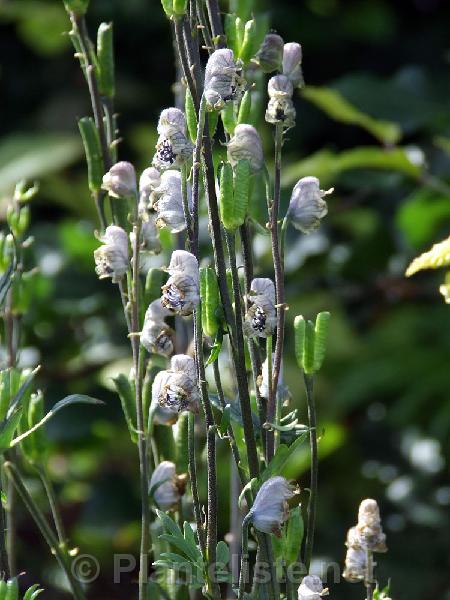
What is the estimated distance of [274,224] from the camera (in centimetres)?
52

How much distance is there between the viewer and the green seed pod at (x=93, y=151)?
2.06 feet

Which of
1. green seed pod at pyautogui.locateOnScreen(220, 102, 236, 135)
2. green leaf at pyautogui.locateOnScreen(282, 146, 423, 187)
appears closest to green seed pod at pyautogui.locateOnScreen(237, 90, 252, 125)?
green seed pod at pyautogui.locateOnScreen(220, 102, 236, 135)

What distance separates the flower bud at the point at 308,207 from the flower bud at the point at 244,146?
0.14ft

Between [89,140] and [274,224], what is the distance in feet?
0.55

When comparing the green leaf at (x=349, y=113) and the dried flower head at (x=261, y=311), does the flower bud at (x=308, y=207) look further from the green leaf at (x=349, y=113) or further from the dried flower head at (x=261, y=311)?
the green leaf at (x=349, y=113)

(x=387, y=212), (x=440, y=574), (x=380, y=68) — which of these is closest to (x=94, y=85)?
(x=440, y=574)

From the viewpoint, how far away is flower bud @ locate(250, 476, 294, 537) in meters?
0.47

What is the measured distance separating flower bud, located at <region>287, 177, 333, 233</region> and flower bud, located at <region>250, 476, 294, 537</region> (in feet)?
0.48

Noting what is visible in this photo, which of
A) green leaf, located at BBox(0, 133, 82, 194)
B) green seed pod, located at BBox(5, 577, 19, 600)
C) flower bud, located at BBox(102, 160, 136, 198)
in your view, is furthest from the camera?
green leaf, located at BBox(0, 133, 82, 194)

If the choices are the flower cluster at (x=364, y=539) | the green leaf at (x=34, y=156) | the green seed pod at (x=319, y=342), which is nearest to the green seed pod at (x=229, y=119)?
the green seed pod at (x=319, y=342)

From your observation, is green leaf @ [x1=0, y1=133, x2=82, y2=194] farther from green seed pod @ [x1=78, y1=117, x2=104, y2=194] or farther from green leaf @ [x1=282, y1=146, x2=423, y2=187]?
green seed pod @ [x1=78, y1=117, x2=104, y2=194]

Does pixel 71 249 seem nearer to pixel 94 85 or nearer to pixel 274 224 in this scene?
pixel 94 85

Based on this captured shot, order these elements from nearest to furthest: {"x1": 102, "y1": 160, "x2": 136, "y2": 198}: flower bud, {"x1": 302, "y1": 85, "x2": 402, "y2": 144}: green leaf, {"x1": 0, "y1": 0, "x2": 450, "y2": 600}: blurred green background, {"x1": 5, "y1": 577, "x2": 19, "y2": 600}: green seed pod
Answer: {"x1": 5, "y1": 577, "x2": 19, "y2": 600}: green seed pod → {"x1": 102, "y1": 160, "x2": 136, "y2": 198}: flower bud → {"x1": 302, "y1": 85, "x2": 402, "y2": 144}: green leaf → {"x1": 0, "y1": 0, "x2": 450, "y2": 600}: blurred green background

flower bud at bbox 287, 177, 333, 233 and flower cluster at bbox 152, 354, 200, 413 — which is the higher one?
flower bud at bbox 287, 177, 333, 233
